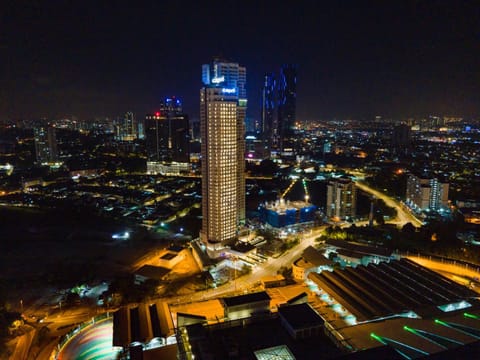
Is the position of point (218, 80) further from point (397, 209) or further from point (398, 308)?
point (397, 209)

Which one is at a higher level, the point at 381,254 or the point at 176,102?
the point at 176,102

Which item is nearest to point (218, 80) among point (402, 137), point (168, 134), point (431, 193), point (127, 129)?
point (431, 193)

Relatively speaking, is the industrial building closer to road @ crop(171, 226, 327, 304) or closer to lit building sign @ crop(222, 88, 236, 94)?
road @ crop(171, 226, 327, 304)

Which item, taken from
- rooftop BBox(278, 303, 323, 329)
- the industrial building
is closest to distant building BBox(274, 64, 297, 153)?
the industrial building

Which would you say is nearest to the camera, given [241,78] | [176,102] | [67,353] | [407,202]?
[67,353]

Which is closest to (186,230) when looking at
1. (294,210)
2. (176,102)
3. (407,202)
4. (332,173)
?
(294,210)

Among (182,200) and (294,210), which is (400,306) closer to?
(294,210)
